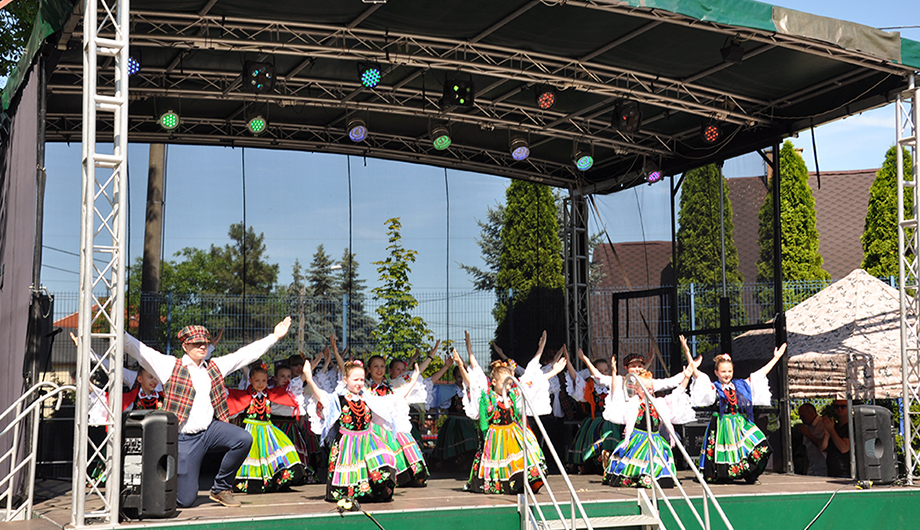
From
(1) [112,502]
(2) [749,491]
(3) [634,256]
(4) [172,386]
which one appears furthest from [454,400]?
(1) [112,502]

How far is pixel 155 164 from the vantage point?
11.9 m

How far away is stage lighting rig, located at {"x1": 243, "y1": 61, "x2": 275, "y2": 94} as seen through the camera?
28.9 ft

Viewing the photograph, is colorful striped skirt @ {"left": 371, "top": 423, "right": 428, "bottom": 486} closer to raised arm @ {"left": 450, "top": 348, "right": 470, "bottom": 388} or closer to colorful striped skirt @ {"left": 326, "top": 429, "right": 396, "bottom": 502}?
colorful striped skirt @ {"left": 326, "top": 429, "right": 396, "bottom": 502}

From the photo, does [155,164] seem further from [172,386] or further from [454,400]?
[172,386]

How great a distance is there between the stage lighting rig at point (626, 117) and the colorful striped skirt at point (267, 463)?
498cm

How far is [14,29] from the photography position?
10844 millimetres

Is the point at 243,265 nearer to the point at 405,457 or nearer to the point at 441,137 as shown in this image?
the point at 441,137

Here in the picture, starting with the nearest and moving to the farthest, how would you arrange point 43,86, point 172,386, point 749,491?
point 172,386 < point 43,86 < point 749,491

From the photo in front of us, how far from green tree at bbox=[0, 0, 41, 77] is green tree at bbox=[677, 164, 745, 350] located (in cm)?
844

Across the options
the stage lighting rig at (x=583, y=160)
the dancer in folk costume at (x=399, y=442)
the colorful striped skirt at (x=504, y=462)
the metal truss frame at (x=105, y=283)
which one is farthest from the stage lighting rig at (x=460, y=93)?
the metal truss frame at (x=105, y=283)

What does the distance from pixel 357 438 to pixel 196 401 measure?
1.38 metres

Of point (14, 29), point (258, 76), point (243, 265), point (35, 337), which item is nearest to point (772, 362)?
point (258, 76)

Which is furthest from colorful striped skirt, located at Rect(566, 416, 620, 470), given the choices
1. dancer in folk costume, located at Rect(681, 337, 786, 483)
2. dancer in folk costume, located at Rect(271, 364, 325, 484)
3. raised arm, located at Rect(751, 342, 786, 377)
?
dancer in folk costume, located at Rect(271, 364, 325, 484)

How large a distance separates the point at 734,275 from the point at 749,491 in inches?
151
